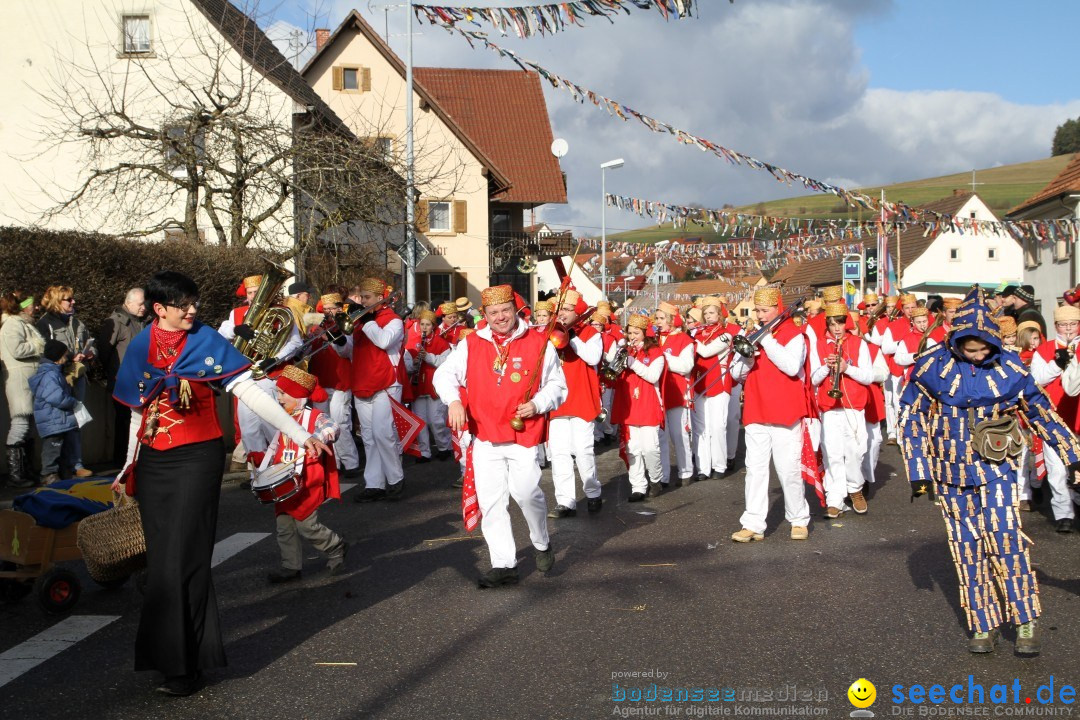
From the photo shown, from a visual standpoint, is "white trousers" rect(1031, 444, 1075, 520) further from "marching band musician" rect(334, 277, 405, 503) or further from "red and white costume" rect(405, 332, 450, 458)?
"red and white costume" rect(405, 332, 450, 458)

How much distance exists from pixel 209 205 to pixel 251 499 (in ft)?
30.0

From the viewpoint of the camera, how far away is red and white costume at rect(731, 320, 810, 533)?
857 cm

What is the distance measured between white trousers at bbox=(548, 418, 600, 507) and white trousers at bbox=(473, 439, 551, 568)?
8.14 ft

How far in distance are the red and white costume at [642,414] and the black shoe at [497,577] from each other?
3.86 metres

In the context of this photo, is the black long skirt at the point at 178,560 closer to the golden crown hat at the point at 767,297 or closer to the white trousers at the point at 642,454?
the golden crown hat at the point at 767,297

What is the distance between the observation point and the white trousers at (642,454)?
1084cm

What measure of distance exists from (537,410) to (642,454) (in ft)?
13.3

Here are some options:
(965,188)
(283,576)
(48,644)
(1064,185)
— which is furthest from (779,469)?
(965,188)

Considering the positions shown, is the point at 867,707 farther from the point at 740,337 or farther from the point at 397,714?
the point at 740,337

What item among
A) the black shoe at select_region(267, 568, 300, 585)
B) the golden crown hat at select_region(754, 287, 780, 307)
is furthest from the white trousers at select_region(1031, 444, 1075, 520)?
the black shoe at select_region(267, 568, 300, 585)

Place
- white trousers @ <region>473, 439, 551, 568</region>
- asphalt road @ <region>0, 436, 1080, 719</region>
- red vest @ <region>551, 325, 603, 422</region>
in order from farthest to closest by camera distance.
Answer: red vest @ <region>551, 325, 603, 422</region> → white trousers @ <region>473, 439, 551, 568</region> → asphalt road @ <region>0, 436, 1080, 719</region>

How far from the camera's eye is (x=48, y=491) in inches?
276

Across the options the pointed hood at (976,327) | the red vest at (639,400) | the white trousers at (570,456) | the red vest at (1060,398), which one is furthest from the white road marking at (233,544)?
the red vest at (1060,398)

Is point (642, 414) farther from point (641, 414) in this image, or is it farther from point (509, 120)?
point (509, 120)
